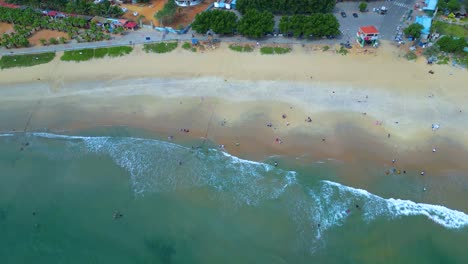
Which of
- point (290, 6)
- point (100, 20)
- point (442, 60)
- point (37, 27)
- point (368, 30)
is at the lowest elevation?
point (442, 60)

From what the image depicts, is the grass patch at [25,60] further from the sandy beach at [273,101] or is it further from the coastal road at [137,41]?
the sandy beach at [273,101]

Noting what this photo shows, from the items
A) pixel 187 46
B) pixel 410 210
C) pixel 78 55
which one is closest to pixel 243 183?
pixel 410 210

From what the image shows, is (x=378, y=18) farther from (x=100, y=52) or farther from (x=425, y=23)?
(x=100, y=52)

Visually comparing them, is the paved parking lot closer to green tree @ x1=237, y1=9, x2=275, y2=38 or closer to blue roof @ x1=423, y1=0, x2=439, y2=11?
blue roof @ x1=423, y1=0, x2=439, y2=11

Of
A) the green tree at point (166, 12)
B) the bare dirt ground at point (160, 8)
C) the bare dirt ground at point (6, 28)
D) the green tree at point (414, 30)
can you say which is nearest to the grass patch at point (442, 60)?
the green tree at point (414, 30)

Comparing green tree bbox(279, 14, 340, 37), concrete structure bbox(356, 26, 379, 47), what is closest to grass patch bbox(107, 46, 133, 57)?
green tree bbox(279, 14, 340, 37)
